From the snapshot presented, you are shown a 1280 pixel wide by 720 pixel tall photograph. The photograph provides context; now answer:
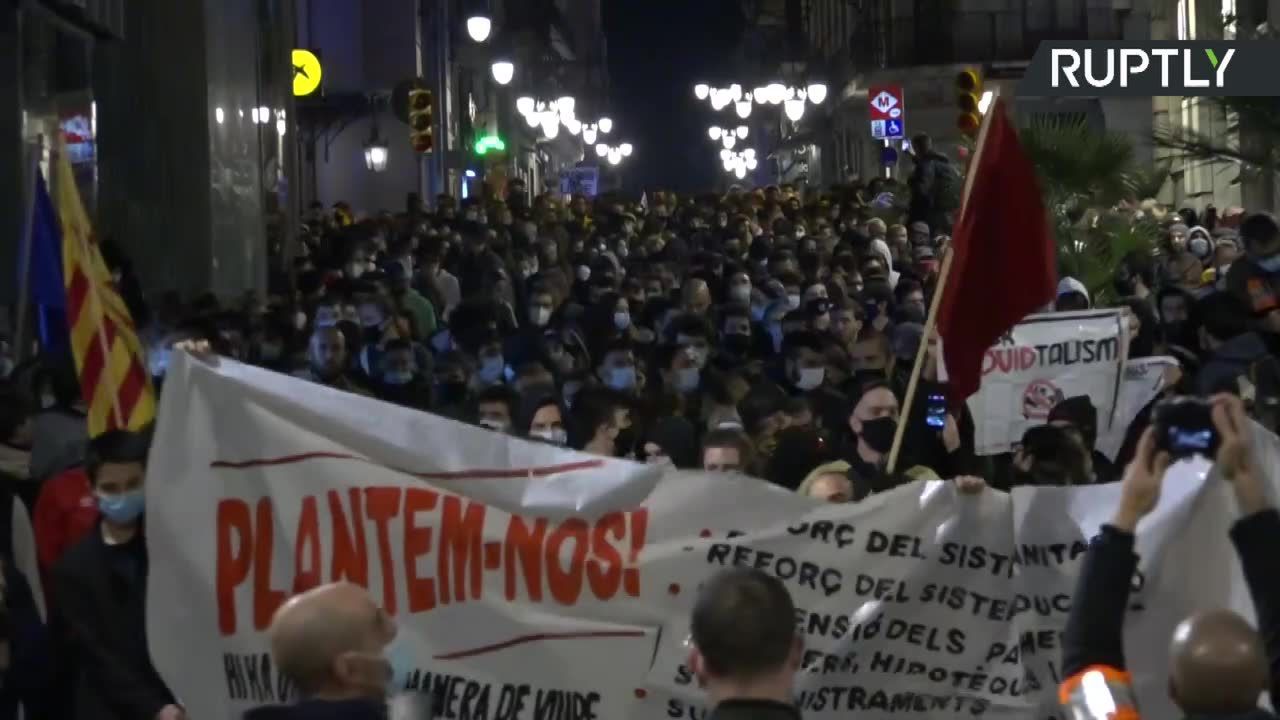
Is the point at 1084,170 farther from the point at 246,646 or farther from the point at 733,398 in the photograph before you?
the point at 246,646

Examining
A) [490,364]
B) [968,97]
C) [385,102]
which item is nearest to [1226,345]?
[490,364]

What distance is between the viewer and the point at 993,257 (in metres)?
7.69

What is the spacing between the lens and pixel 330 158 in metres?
44.7

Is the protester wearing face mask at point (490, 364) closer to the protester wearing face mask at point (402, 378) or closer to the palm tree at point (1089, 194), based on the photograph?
the protester wearing face mask at point (402, 378)

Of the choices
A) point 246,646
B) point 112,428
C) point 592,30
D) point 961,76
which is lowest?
point 246,646

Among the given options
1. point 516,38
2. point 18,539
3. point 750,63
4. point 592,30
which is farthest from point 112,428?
point 592,30

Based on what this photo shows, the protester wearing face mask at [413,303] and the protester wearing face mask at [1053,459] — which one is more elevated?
the protester wearing face mask at [413,303]

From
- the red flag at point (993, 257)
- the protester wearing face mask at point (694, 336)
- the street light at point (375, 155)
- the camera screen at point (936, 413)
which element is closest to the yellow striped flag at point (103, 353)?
the red flag at point (993, 257)

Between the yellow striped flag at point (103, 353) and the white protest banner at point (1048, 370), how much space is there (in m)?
3.77

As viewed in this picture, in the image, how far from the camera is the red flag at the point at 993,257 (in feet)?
25.1

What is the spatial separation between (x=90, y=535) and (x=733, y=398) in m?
4.70

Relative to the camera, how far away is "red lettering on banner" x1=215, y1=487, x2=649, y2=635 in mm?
6531

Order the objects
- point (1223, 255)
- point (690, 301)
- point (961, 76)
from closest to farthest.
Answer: point (690, 301) → point (1223, 255) → point (961, 76)

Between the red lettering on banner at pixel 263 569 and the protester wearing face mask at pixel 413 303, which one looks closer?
the red lettering on banner at pixel 263 569
